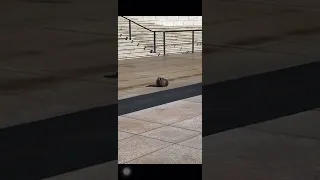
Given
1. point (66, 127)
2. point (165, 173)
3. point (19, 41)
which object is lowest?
point (165, 173)

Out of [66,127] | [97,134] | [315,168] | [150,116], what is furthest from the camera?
[150,116]

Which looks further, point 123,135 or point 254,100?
point 123,135

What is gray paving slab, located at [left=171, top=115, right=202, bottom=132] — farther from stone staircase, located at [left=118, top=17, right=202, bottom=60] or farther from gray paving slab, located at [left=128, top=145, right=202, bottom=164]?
stone staircase, located at [left=118, top=17, right=202, bottom=60]

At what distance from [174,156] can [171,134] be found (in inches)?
42.0

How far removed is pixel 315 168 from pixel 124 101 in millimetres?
4892

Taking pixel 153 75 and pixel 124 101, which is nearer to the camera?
pixel 124 101

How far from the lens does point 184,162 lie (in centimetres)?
548

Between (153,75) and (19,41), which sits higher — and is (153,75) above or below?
below

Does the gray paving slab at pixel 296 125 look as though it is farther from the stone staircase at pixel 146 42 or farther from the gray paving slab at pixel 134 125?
the stone staircase at pixel 146 42

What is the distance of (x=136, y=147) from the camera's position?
609cm

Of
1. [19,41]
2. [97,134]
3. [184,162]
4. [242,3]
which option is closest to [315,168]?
[184,162]

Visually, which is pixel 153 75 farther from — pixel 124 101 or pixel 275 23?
pixel 275 23

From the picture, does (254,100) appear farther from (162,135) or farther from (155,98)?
(155,98)

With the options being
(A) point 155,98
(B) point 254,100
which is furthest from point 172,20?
(B) point 254,100
